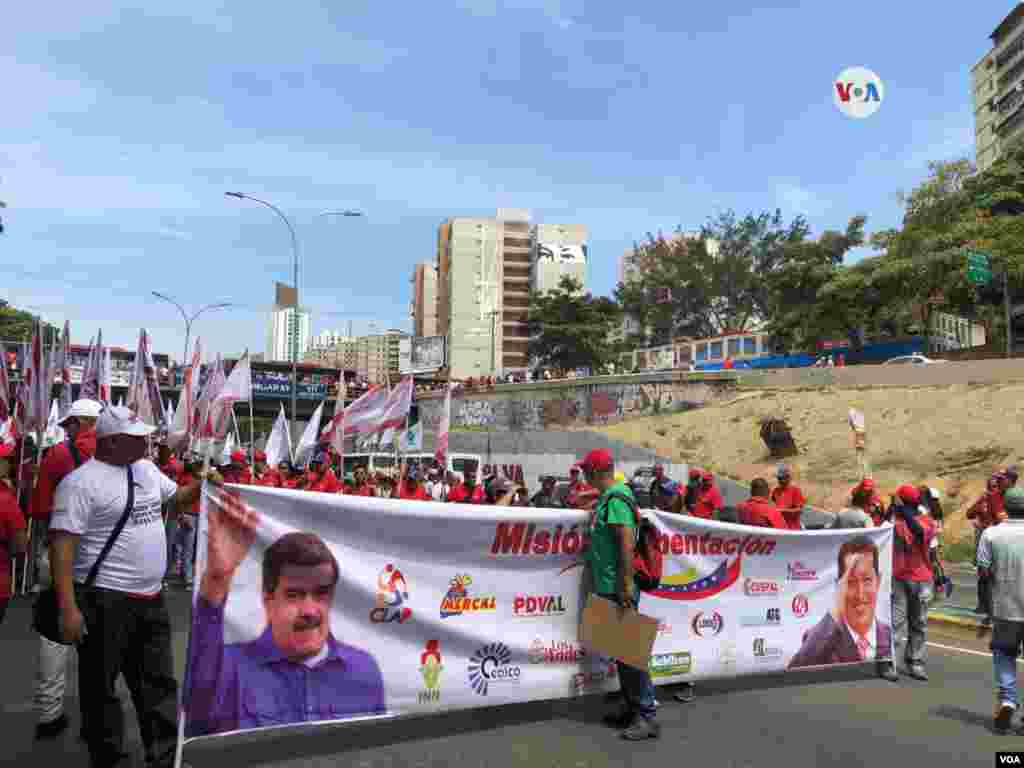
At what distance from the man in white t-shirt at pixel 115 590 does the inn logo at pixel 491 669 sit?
1.77 metres

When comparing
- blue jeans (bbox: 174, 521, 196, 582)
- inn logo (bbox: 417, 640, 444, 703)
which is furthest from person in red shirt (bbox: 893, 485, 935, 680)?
blue jeans (bbox: 174, 521, 196, 582)

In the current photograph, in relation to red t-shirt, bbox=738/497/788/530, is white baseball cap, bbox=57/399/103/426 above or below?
above

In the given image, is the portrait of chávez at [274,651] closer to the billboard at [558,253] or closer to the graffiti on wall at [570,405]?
the graffiti on wall at [570,405]

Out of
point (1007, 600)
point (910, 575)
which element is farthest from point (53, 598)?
point (910, 575)

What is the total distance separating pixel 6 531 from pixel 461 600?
257 centimetres

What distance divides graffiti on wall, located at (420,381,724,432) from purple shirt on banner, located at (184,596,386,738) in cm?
3915

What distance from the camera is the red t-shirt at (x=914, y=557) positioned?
7.35 meters

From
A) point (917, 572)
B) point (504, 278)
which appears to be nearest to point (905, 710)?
point (917, 572)

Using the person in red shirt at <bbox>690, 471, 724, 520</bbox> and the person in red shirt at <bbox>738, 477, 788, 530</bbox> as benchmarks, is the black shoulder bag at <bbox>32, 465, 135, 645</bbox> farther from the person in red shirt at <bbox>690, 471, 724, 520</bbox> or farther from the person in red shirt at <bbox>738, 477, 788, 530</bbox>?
the person in red shirt at <bbox>690, 471, 724, 520</bbox>

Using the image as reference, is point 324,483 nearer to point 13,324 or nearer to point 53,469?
point 53,469

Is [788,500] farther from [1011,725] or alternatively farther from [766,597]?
[1011,725]

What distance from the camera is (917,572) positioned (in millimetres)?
7359

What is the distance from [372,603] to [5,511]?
80.5 inches

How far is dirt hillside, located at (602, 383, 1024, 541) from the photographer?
2556cm
